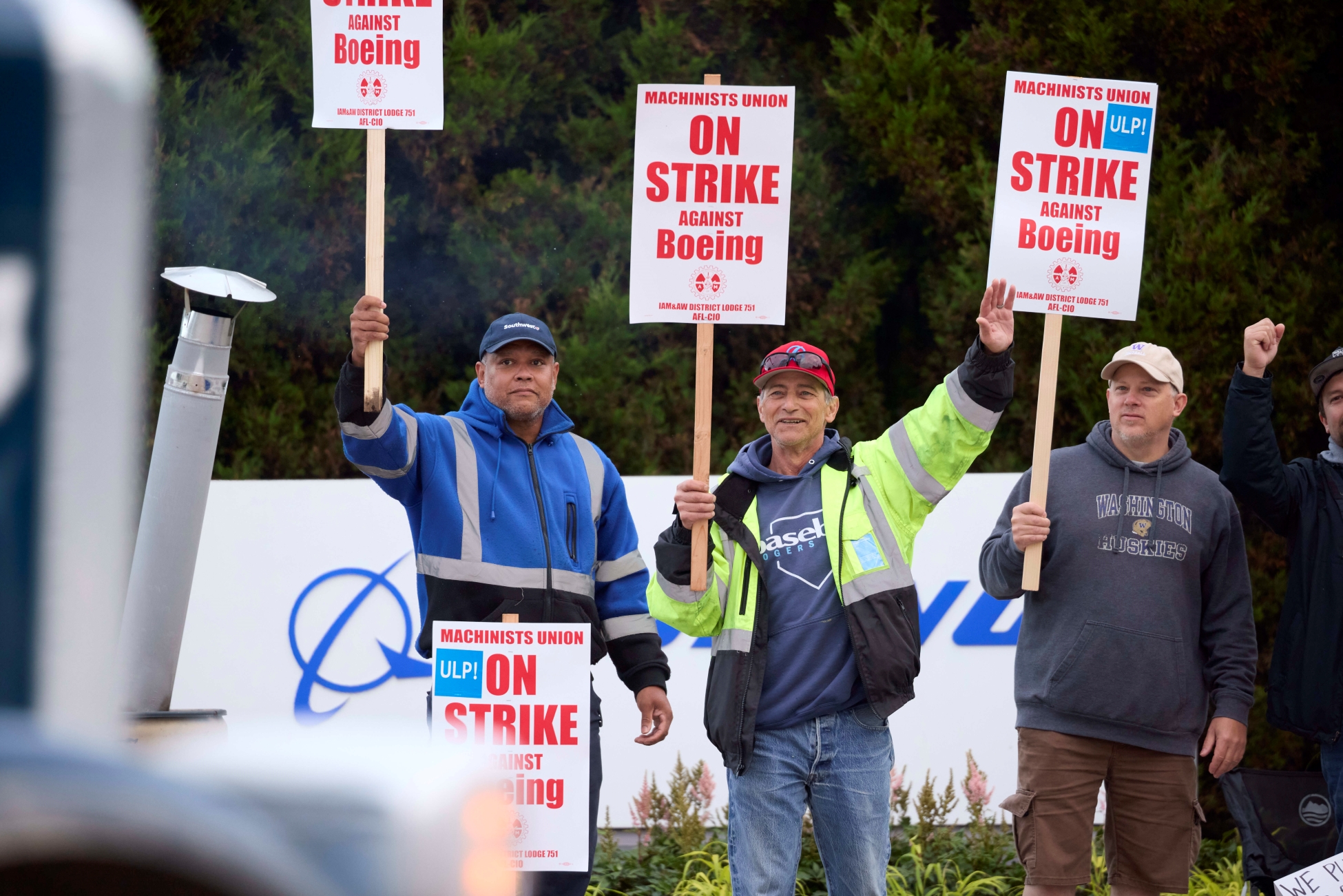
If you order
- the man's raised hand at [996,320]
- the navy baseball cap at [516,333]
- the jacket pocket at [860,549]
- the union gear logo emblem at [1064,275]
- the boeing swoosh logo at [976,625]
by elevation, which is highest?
the union gear logo emblem at [1064,275]

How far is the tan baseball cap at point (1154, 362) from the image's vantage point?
4.32 meters

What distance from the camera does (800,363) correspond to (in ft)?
13.1

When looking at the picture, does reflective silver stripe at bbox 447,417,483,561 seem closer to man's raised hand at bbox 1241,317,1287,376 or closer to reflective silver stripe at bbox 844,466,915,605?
reflective silver stripe at bbox 844,466,915,605

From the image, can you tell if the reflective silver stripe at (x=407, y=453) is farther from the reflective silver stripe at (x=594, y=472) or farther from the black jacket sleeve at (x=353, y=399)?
the reflective silver stripe at (x=594, y=472)

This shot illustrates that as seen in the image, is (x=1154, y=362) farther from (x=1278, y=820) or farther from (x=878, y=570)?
(x=1278, y=820)

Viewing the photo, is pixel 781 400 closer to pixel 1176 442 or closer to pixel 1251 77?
pixel 1176 442

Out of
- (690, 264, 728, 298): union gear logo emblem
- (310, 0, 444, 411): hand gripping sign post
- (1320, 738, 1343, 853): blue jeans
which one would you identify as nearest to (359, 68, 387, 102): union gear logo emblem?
(310, 0, 444, 411): hand gripping sign post

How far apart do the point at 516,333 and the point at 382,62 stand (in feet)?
3.11

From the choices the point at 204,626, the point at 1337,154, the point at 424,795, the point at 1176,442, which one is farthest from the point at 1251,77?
the point at 424,795

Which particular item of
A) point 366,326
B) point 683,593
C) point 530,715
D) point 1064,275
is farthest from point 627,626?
point 1064,275

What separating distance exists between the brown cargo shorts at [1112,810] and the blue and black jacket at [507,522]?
4.06 ft

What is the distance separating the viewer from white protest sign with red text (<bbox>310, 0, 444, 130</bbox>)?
4.17 meters

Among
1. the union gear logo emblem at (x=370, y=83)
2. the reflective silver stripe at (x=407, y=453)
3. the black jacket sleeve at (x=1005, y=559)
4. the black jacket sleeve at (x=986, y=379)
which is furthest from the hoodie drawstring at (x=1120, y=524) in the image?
the union gear logo emblem at (x=370, y=83)

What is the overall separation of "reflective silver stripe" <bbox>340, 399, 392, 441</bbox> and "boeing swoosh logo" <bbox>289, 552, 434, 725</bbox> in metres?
2.66
